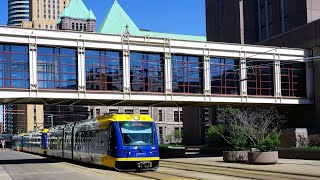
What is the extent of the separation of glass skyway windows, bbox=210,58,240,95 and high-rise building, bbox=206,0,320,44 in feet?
65.5

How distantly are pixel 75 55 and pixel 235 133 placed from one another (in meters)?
14.6

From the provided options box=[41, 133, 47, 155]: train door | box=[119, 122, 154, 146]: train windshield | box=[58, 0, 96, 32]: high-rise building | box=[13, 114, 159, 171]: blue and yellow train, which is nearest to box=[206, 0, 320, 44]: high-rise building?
box=[41, 133, 47, 155]: train door

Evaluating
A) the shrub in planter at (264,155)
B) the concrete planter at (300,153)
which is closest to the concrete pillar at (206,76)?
the concrete planter at (300,153)

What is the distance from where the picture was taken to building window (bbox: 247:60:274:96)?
43.0 m

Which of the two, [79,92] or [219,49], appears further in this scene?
[219,49]

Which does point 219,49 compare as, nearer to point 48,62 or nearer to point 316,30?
point 316,30

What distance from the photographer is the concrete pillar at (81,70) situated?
119 ft

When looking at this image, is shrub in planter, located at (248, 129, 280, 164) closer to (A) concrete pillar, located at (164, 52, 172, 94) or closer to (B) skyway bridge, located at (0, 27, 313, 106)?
(B) skyway bridge, located at (0, 27, 313, 106)

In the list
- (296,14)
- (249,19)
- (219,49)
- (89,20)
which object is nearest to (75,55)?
(219,49)

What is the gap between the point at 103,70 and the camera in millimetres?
37969

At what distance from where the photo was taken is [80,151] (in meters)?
33.1

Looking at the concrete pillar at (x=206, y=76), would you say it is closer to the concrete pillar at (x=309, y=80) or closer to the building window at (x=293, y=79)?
the building window at (x=293, y=79)

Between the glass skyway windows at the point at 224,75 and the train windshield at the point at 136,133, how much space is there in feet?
54.4

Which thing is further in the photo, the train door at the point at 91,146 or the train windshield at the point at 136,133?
the train door at the point at 91,146
